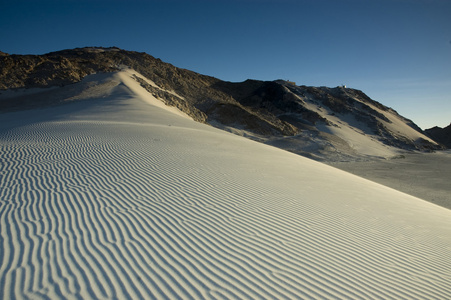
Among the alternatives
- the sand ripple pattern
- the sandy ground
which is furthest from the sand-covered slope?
the sandy ground

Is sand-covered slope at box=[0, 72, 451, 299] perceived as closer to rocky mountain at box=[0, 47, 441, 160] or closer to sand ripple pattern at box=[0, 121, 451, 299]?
sand ripple pattern at box=[0, 121, 451, 299]

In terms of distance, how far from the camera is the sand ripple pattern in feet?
8.68

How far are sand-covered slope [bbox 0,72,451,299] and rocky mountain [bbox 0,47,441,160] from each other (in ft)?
59.6

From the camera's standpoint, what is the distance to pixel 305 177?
792cm

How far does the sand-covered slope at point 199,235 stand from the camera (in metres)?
2.65

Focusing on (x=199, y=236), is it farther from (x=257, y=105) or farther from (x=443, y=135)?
(x=443, y=135)

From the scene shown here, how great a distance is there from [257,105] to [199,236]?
136 ft

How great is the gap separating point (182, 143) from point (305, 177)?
14.7ft

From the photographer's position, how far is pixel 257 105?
43.9 m

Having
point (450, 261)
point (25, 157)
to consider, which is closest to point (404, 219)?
point (450, 261)

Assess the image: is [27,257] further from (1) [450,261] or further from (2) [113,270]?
(1) [450,261]

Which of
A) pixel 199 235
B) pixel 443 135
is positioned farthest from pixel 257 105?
pixel 199 235

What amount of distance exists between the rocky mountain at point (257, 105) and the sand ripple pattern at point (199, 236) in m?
18.2

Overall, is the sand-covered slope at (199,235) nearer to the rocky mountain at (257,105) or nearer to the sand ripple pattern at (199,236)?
the sand ripple pattern at (199,236)
